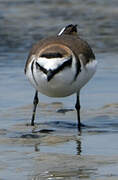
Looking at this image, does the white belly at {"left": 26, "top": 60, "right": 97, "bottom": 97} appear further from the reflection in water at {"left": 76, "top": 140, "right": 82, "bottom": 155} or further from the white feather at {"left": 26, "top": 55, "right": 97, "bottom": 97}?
the reflection in water at {"left": 76, "top": 140, "right": 82, "bottom": 155}

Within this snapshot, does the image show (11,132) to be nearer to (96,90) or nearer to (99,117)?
(99,117)

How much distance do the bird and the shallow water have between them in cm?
38

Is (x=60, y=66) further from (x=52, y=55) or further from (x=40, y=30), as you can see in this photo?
(x=40, y=30)

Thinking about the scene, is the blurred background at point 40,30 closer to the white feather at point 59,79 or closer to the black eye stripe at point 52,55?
the white feather at point 59,79

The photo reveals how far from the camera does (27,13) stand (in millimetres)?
18156

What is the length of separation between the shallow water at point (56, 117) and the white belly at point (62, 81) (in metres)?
0.54

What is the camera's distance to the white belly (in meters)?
8.28

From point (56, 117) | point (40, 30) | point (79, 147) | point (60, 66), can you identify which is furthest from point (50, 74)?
point (40, 30)

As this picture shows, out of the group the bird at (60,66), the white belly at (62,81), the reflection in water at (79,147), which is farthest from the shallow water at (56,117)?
the white belly at (62,81)

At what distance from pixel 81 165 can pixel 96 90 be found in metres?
4.06

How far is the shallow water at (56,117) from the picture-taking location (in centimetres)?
710

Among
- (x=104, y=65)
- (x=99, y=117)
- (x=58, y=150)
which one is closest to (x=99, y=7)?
(x=104, y=65)

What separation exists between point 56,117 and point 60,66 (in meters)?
1.82

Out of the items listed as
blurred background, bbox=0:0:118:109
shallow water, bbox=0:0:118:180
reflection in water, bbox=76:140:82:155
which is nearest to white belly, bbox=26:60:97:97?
shallow water, bbox=0:0:118:180
